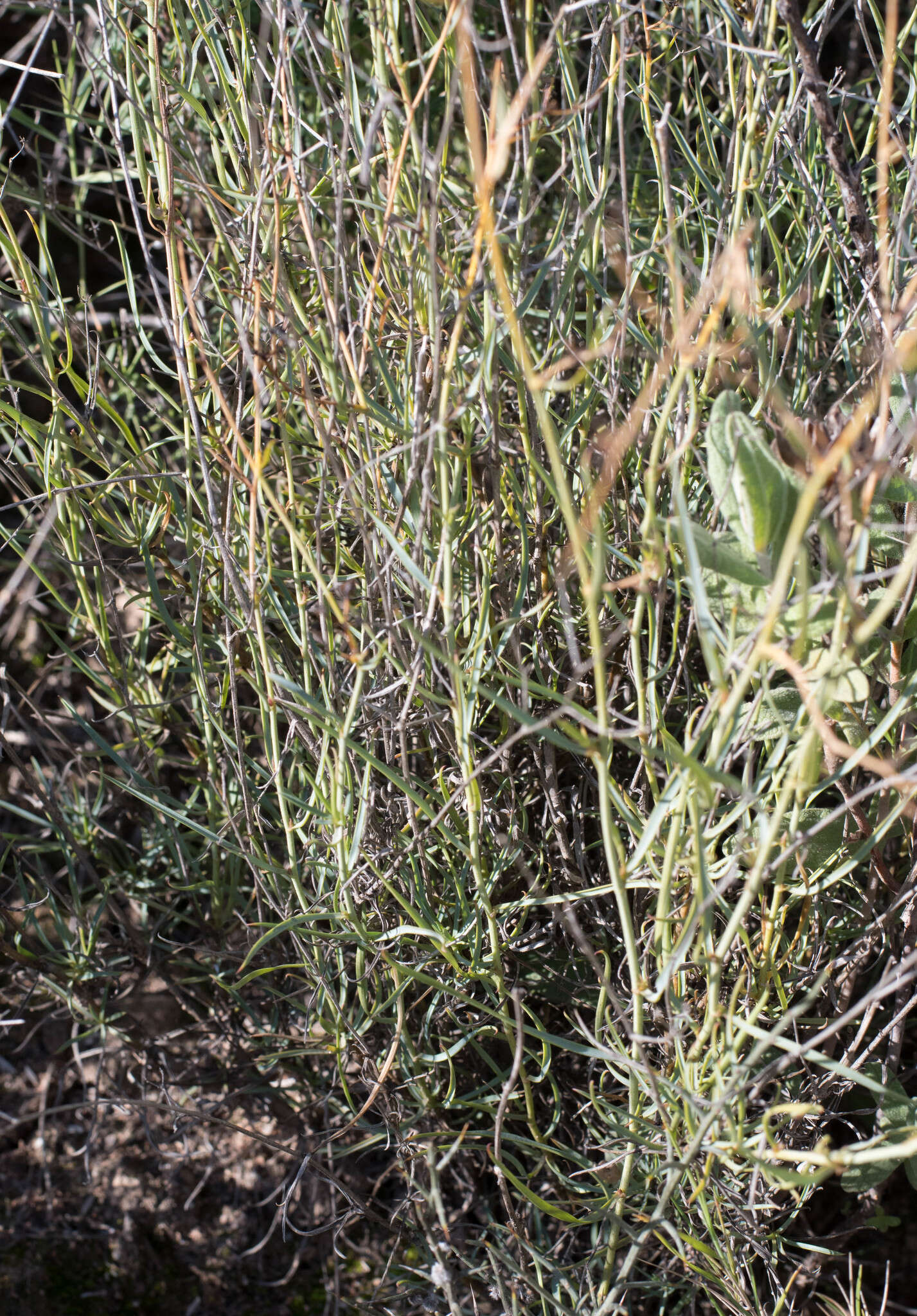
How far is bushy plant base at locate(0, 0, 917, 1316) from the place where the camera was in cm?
40

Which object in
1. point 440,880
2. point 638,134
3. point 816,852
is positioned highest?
point 638,134

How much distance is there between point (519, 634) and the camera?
53 cm

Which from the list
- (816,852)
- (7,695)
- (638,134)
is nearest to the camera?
(816,852)

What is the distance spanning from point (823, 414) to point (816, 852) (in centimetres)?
31

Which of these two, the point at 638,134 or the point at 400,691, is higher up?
the point at 638,134

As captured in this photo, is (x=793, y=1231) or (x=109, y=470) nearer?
(x=109, y=470)

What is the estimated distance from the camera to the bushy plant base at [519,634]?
395 mm

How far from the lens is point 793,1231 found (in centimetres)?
68

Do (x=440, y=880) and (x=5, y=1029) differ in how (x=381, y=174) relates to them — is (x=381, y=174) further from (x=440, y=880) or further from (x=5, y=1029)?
(x=5, y=1029)

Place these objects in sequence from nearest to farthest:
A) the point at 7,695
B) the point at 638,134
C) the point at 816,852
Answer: the point at 816,852 → the point at 7,695 → the point at 638,134

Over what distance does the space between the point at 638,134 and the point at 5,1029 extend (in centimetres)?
93

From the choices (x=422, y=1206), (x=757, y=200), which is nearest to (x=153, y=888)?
(x=422, y=1206)

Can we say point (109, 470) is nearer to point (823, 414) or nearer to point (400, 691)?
point (400, 691)

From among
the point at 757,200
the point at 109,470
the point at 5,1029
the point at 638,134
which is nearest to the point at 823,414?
the point at 757,200
